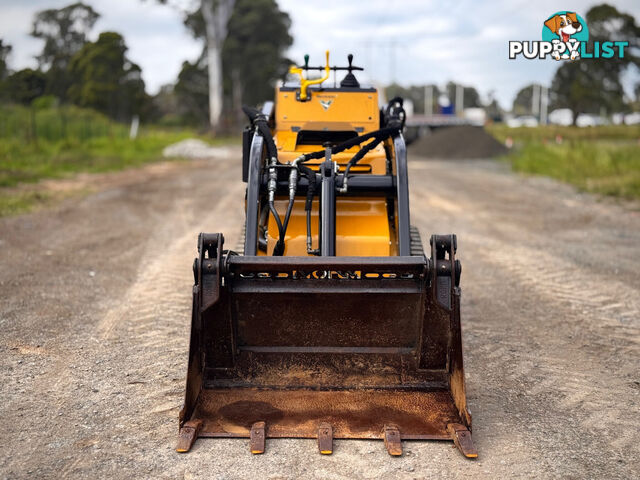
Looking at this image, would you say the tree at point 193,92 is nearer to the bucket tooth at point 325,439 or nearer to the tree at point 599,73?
the tree at point 599,73

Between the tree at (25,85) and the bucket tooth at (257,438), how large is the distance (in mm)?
15192

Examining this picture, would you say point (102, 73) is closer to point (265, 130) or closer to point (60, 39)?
point (60, 39)

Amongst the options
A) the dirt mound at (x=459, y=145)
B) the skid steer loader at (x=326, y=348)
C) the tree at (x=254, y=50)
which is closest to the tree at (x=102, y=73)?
the dirt mound at (x=459, y=145)

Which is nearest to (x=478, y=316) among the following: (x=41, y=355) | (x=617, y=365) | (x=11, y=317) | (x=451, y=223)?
(x=617, y=365)

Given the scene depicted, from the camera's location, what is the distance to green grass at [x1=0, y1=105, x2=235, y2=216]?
14.2 meters

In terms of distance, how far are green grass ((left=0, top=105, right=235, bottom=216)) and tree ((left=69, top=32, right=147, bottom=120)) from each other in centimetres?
52

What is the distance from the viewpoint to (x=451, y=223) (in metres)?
A: 11.7

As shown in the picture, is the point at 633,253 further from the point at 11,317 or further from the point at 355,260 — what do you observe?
the point at 11,317

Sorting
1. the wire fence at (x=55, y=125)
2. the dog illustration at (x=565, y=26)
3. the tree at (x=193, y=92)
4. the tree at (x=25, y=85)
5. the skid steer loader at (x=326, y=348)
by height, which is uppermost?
the tree at (x=193, y=92)

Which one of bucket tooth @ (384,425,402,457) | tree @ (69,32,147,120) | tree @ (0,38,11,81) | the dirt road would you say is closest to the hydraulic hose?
the dirt road

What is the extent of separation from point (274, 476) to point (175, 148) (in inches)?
955

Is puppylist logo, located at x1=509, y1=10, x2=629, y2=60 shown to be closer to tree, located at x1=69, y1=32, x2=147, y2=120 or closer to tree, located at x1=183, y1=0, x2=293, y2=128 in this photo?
tree, located at x1=69, y1=32, x2=147, y2=120

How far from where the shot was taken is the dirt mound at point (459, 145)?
95.8 feet

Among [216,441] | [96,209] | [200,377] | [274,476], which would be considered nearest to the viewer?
[274,476]
